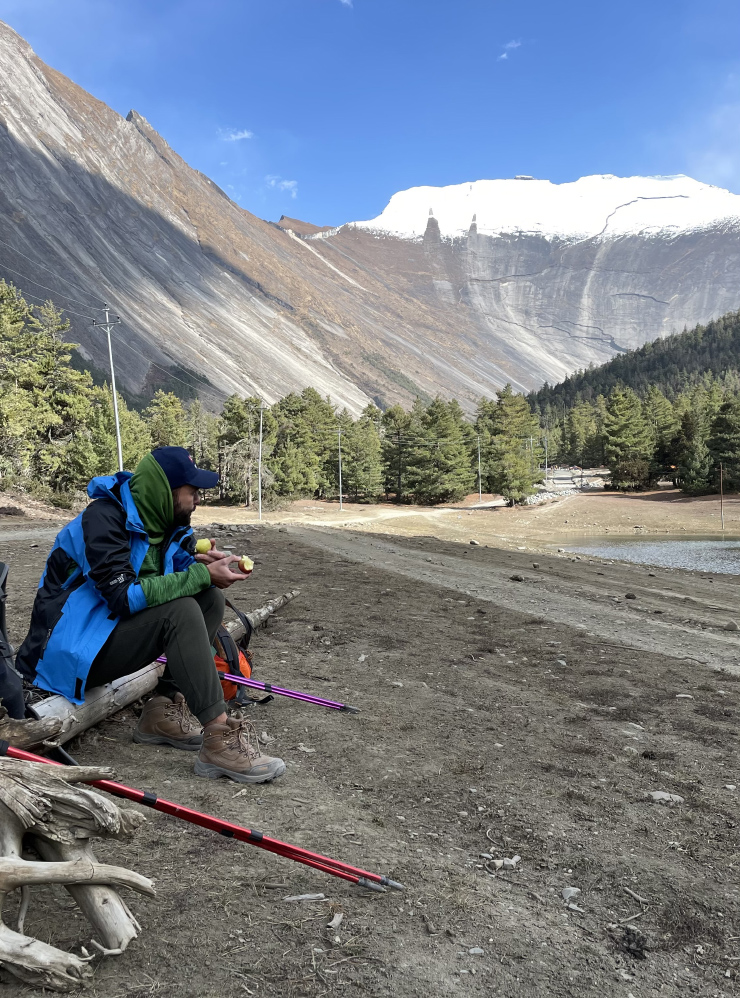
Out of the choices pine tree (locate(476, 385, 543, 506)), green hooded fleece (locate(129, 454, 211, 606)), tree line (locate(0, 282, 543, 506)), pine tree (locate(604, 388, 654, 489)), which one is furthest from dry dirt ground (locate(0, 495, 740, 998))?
pine tree (locate(604, 388, 654, 489))

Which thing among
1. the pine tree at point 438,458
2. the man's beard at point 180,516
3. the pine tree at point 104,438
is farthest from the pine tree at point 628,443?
the man's beard at point 180,516

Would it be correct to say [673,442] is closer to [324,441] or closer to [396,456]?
[396,456]

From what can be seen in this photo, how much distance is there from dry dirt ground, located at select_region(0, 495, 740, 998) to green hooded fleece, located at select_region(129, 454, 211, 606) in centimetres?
107

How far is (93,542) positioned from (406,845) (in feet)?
7.31

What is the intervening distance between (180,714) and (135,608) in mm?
1073

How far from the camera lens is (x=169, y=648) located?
3.64 m

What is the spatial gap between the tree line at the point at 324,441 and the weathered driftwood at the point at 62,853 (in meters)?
37.8

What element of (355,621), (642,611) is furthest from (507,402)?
(355,621)

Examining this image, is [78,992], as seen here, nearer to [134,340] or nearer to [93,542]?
[93,542]

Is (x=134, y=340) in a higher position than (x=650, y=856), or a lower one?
higher

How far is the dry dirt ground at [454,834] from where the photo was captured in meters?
2.43

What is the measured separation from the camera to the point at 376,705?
5.57 m

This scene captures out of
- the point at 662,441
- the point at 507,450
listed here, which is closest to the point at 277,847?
the point at 507,450

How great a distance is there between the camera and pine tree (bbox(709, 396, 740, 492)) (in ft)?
219
